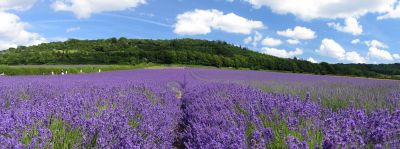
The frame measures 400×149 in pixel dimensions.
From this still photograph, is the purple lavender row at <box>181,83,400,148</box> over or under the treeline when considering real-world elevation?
under

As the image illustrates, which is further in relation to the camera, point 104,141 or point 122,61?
point 122,61

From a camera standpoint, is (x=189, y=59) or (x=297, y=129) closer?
(x=297, y=129)

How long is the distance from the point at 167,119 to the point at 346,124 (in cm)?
220

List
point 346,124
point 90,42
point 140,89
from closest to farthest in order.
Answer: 1. point 346,124
2. point 140,89
3. point 90,42

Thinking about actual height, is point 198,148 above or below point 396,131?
below

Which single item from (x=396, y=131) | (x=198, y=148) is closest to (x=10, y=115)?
(x=198, y=148)

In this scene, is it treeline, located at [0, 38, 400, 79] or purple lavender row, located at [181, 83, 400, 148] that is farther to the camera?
treeline, located at [0, 38, 400, 79]

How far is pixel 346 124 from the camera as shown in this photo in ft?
A: 8.25

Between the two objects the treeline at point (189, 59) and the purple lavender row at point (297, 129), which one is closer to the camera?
the purple lavender row at point (297, 129)

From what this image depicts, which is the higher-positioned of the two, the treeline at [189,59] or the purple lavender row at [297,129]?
the treeline at [189,59]

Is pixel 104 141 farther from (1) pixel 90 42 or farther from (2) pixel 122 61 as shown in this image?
(1) pixel 90 42

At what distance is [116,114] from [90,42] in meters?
62.7

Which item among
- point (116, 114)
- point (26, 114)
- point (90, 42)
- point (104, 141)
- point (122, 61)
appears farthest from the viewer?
point (90, 42)

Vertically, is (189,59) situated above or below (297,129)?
above
